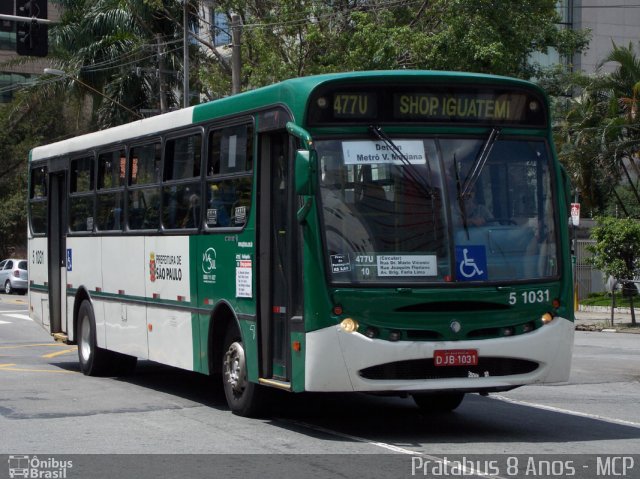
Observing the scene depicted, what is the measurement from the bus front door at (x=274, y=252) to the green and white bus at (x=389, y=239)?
0.05ft

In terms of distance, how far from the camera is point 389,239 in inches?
391

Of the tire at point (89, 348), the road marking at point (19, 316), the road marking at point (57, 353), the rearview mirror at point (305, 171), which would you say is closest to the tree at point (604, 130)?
the road marking at point (19, 316)

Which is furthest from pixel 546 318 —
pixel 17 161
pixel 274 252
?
pixel 17 161

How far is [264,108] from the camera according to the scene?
11.0 meters

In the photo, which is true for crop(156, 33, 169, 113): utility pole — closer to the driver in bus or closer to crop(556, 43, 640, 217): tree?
crop(556, 43, 640, 217): tree

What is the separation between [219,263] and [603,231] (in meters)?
17.7

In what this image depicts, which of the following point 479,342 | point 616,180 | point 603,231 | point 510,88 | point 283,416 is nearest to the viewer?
point 479,342

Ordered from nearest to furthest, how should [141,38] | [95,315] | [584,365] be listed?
[95,315], [584,365], [141,38]

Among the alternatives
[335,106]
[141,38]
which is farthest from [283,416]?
[141,38]

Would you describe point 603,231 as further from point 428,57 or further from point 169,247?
point 169,247

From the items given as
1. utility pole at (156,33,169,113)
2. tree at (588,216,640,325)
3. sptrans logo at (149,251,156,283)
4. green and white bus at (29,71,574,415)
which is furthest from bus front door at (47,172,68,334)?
utility pole at (156,33,169,113)

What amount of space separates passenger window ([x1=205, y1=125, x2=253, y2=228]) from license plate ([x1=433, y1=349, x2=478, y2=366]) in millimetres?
2524

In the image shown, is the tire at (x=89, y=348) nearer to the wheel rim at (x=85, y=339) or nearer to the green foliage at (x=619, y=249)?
the wheel rim at (x=85, y=339)

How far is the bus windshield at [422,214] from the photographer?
9.92 meters
